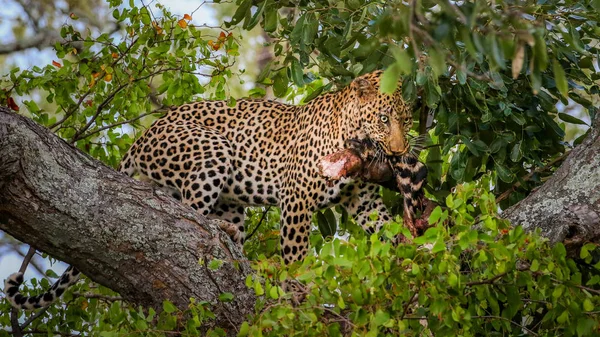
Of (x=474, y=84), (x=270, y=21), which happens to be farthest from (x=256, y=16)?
(x=474, y=84)

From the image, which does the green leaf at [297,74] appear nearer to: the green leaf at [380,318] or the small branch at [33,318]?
the small branch at [33,318]

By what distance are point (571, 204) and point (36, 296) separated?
11.0ft

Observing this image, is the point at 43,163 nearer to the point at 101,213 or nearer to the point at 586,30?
the point at 101,213

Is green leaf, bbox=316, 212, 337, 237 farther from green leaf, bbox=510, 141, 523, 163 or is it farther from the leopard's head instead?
green leaf, bbox=510, 141, 523, 163

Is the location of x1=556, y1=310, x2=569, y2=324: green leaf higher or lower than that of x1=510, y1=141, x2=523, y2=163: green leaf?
lower

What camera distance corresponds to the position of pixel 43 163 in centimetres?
502

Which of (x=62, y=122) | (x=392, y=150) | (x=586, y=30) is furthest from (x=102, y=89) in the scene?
(x=586, y=30)

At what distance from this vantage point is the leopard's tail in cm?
639

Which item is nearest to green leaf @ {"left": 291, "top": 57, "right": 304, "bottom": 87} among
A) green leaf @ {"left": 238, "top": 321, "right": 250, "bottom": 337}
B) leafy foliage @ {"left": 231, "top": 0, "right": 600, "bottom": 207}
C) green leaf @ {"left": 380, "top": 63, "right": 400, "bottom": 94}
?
leafy foliage @ {"left": 231, "top": 0, "right": 600, "bottom": 207}

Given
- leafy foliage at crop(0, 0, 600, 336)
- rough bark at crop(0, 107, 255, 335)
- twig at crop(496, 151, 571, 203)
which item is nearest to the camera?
leafy foliage at crop(0, 0, 600, 336)

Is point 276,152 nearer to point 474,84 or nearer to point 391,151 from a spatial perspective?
point 391,151

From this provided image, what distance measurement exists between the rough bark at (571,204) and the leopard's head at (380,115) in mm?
1518

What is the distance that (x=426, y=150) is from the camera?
7734 mm

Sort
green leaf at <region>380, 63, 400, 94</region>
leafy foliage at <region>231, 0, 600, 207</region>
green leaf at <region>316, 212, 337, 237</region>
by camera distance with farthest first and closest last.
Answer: green leaf at <region>316, 212, 337, 237</region>
leafy foliage at <region>231, 0, 600, 207</region>
green leaf at <region>380, 63, 400, 94</region>
